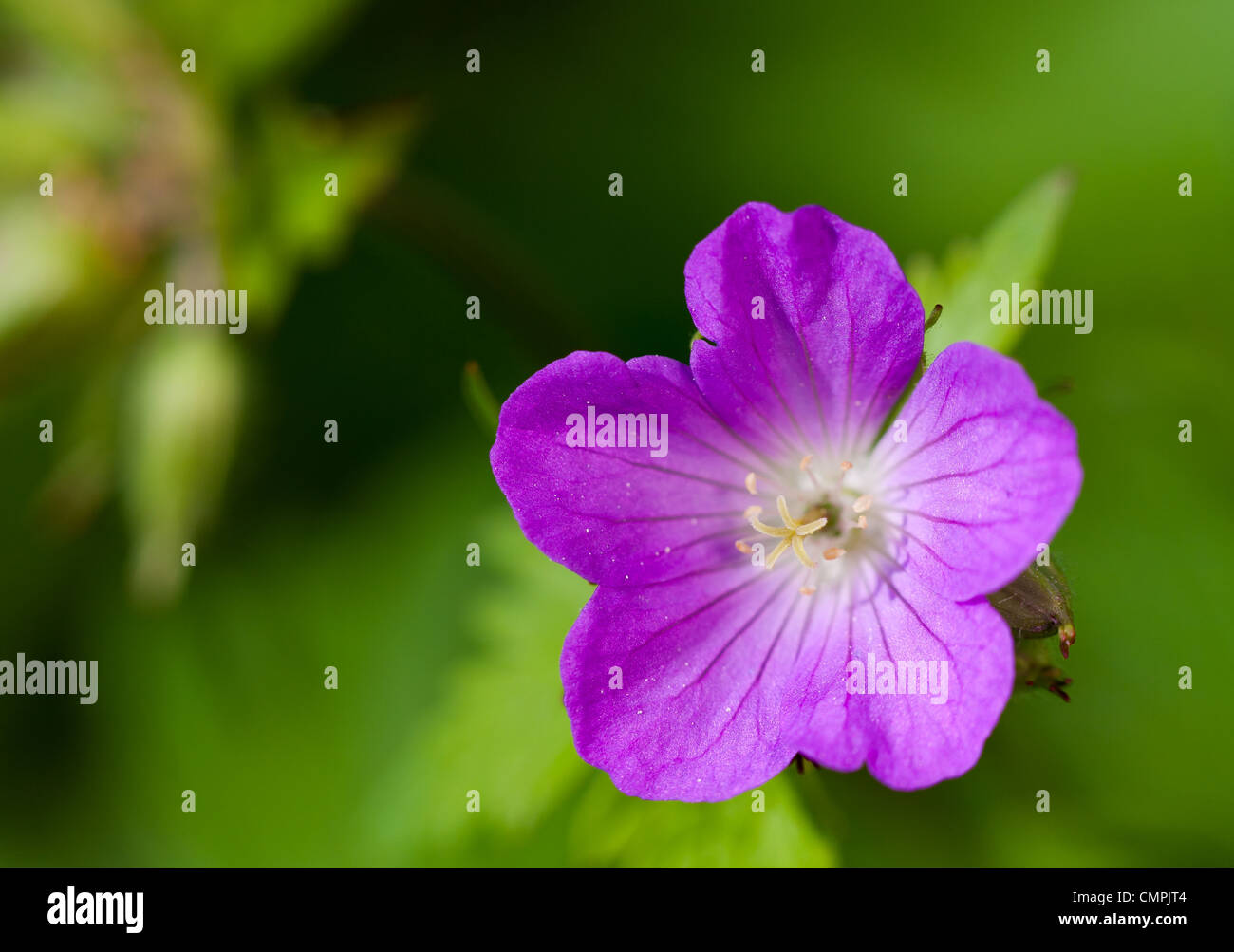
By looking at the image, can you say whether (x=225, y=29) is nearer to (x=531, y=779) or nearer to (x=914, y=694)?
(x=531, y=779)

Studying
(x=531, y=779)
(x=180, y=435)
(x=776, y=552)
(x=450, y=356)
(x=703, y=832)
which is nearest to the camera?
(x=776, y=552)

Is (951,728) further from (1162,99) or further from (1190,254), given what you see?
(1162,99)

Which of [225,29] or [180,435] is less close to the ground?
[225,29]

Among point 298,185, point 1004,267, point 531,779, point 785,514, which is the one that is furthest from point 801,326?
point 298,185

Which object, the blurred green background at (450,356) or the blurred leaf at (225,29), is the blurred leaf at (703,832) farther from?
the blurred leaf at (225,29)
